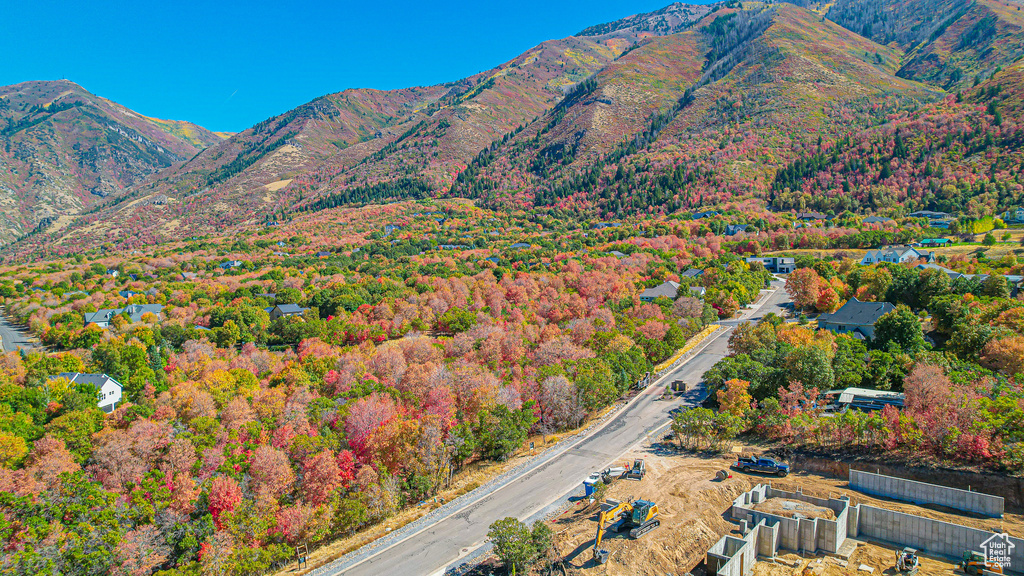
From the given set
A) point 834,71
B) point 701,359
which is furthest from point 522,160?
point 701,359

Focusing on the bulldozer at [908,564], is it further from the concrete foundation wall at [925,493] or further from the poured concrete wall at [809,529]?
the concrete foundation wall at [925,493]

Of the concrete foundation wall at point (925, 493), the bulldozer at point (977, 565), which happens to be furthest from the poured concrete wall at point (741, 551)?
the concrete foundation wall at point (925, 493)

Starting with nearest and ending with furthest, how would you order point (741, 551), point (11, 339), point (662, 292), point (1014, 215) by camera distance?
point (741, 551) → point (11, 339) → point (662, 292) → point (1014, 215)

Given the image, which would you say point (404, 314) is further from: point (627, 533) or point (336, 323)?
point (627, 533)

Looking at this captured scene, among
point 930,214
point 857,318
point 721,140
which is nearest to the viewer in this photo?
point 857,318

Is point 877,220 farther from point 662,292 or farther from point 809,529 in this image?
point 809,529

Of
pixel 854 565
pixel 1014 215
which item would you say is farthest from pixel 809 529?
pixel 1014 215
